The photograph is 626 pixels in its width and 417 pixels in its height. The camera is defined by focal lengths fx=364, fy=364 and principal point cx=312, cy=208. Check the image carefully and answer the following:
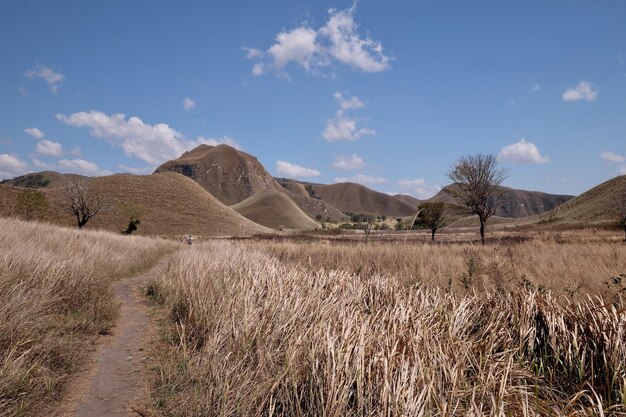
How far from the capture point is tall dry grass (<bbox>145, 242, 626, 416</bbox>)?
9.43 feet

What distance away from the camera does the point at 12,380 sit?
11.0ft

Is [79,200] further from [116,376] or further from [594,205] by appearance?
[594,205]

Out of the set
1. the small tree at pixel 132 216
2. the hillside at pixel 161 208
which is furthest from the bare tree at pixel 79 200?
the small tree at pixel 132 216

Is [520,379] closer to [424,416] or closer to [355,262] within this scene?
[424,416]

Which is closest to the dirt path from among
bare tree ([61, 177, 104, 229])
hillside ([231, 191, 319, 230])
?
bare tree ([61, 177, 104, 229])

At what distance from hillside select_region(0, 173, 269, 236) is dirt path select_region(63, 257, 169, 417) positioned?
2592 inches

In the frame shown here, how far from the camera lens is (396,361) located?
3217 mm

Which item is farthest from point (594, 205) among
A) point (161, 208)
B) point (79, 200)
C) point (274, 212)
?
point (274, 212)

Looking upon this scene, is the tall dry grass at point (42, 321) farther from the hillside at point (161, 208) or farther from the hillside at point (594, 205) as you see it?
the hillside at point (594, 205)

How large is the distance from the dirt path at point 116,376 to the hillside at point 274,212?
128 m

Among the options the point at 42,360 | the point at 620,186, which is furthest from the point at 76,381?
the point at 620,186

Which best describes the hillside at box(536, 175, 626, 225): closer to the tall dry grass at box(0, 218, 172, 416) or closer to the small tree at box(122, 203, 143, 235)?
the tall dry grass at box(0, 218, 172, 416)

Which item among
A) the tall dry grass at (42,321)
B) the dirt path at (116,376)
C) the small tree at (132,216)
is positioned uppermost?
the small tree at (132,216)

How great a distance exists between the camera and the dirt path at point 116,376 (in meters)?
3.71
